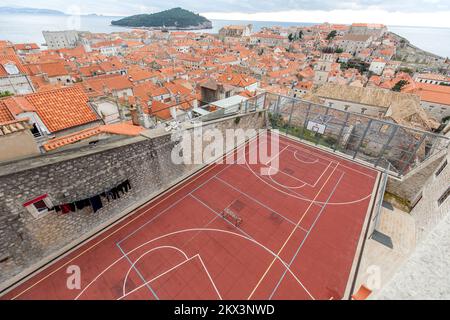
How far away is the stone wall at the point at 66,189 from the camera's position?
684 centimetres

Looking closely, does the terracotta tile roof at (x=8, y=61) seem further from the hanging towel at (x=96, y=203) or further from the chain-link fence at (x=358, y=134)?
the chain-link fence at (x=358, y=134)

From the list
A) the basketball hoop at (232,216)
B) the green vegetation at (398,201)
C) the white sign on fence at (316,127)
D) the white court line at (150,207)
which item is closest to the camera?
the white court line at (150,207)

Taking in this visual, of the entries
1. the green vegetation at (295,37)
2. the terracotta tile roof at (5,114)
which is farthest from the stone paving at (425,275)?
the green vegetation at (295,37)

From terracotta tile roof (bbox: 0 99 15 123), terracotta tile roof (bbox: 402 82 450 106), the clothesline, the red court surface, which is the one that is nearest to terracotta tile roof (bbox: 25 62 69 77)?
terracotta tile roof (bbox: 0 99 15 123)

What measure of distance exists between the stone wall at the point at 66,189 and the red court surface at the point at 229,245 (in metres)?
0.68

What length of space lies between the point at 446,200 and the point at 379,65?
307 feet

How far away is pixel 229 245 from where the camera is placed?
9180 millimetres

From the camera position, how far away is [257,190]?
477 inches

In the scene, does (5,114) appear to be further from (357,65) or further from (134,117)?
(357,65)

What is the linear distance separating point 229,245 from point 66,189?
6.91 m

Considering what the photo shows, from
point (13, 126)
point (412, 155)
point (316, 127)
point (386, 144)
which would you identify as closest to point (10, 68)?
point (13, 126)
